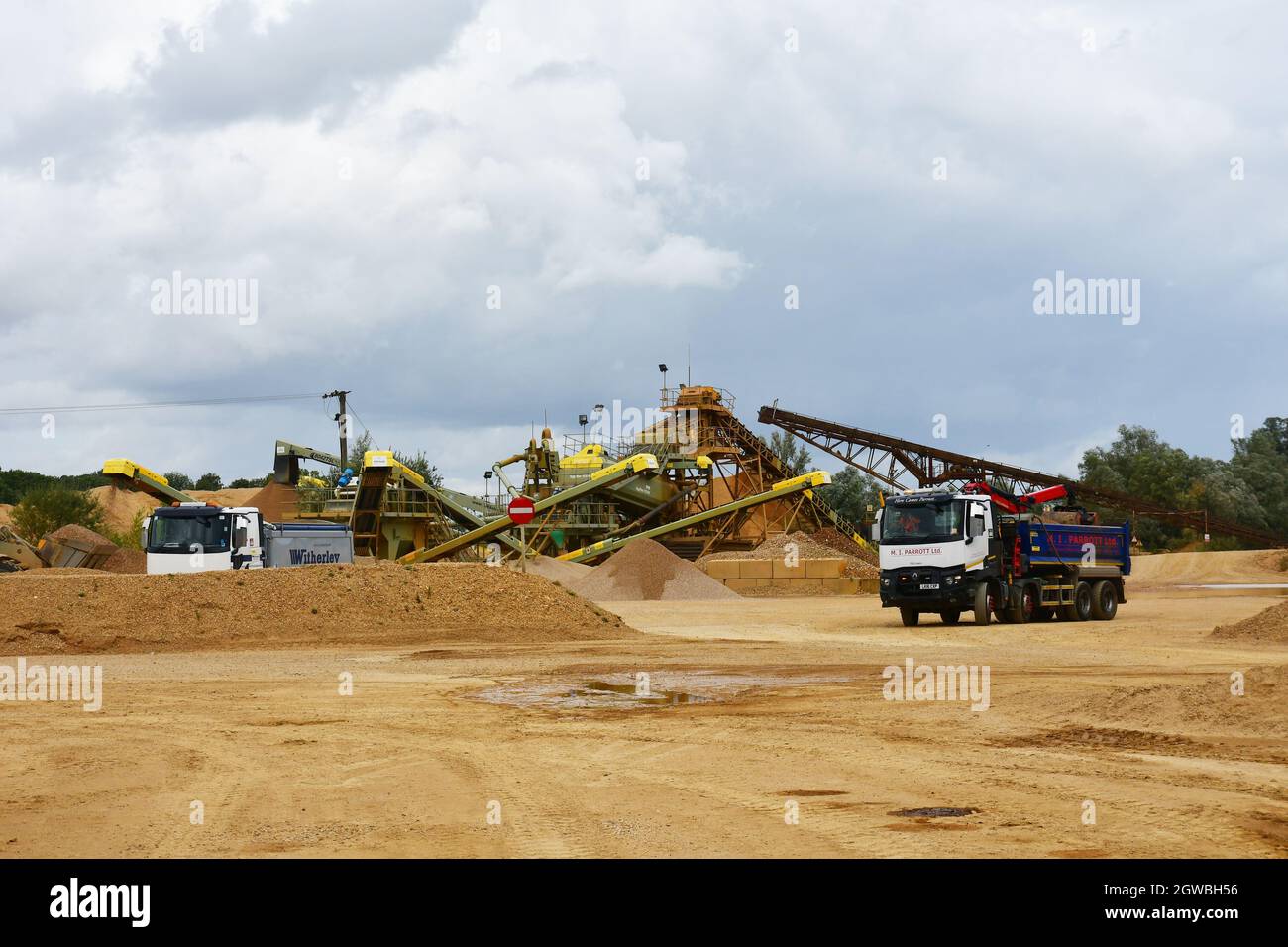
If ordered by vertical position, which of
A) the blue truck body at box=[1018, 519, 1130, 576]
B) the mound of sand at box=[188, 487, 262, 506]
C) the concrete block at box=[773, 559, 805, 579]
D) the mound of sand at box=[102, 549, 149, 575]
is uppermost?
the mound of sand at box=[188, 487, 262, 506]

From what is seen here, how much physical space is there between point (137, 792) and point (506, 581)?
845 inches

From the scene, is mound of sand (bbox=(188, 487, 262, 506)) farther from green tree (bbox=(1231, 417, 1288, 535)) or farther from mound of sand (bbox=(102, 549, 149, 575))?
green tree (bbox=(1231, 417, 1288, 535))

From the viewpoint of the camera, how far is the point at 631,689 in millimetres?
18250

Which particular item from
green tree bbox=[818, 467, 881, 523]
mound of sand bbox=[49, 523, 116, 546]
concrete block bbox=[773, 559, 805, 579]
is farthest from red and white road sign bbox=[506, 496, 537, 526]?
green tree bbox=[818, 467, 881, 523]

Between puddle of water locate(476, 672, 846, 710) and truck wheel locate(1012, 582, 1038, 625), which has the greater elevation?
truck wheel locate(1012, 582, 1038, 625)

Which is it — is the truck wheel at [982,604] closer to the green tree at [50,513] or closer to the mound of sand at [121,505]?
the green tree at [50,513]

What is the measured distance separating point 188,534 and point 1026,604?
2197cm

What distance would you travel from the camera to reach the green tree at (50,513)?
79.4m

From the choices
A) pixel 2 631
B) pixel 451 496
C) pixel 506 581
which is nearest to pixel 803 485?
pixel 451 496

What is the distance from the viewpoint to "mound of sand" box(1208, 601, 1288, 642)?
25203mm

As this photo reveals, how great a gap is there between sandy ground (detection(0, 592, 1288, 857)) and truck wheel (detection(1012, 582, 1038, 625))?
977 cm

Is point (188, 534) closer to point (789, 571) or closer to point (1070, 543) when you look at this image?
point (1070, 543)
